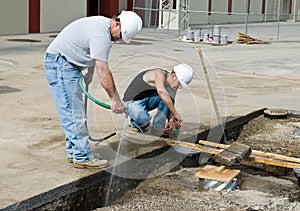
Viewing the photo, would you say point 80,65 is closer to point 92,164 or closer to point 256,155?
point 92,164

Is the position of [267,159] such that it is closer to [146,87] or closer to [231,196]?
[231,196]

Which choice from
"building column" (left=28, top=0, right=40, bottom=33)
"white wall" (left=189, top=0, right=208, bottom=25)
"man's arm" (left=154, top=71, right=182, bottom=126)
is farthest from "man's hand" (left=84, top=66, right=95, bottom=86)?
"white wall" (left=189, top=0, right=208, bottom=25)

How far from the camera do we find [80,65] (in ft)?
18.6

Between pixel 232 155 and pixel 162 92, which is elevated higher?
pixel 162 92

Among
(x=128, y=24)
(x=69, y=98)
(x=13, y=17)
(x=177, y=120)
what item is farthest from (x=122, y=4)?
(x=128, y=24)

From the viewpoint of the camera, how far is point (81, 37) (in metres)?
5.51

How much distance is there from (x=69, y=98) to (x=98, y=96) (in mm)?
3900

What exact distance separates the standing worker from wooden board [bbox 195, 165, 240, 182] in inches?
41.6

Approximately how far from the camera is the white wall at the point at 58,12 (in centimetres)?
2392

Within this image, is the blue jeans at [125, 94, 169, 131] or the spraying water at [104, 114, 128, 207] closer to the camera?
the spraying water at [104, 114, 128, 207]

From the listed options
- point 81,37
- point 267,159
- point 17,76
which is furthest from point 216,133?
point 17,76

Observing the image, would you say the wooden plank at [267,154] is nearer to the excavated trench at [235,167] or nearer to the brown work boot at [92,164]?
the excavated trench at [235,167]

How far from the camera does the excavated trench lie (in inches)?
210

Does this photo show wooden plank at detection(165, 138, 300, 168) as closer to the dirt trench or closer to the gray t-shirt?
the dirt trench
